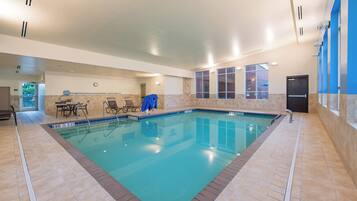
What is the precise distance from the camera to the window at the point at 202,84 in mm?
11703

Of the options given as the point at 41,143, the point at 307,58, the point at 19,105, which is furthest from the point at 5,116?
the point at 307,58

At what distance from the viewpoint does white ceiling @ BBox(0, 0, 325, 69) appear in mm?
3605

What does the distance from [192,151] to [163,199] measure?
5.95 ft

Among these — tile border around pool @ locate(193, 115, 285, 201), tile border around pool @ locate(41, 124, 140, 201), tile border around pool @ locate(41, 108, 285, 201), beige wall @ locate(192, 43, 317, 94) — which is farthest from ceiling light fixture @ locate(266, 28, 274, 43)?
tile border around pool @ locate(41, 124, 140, 201)

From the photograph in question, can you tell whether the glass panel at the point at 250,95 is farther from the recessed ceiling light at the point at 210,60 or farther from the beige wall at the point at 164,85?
the beige wall at the point at 164,85

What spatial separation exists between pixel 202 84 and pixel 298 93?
567 centimetres

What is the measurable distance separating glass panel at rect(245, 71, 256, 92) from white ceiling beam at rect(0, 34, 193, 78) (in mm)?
5609

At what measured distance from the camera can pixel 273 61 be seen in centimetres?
873

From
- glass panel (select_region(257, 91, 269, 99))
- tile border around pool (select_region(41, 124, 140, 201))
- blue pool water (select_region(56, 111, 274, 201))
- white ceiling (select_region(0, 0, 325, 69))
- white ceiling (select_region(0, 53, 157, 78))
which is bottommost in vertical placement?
blue pool water (select_region(56, 111, 274, 201))

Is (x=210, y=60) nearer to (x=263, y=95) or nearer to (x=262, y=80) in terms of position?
(x=262, y=80)

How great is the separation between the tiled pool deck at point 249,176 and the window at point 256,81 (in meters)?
6.29

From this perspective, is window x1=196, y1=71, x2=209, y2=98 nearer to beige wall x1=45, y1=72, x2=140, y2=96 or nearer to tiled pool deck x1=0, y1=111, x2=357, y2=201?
beige wall x1=45, y1=72, x2=140, y2=96

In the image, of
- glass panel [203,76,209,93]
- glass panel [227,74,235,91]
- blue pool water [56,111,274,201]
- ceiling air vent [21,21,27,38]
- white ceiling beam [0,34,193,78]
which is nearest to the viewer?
blue pool water [56,111,274,201]

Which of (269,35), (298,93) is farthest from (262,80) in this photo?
(269,35)
